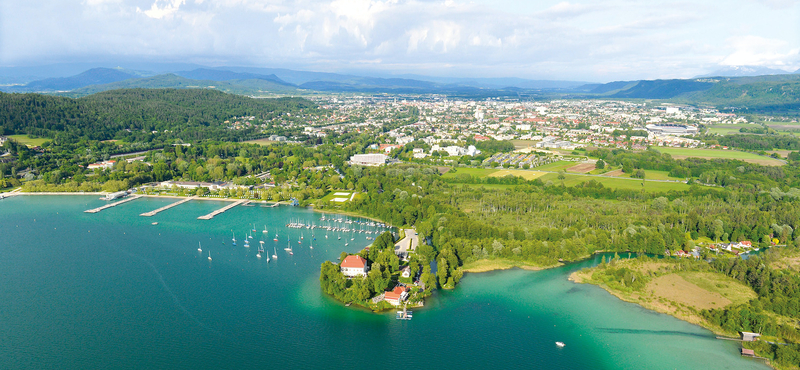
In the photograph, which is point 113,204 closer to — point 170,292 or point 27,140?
point 170,292

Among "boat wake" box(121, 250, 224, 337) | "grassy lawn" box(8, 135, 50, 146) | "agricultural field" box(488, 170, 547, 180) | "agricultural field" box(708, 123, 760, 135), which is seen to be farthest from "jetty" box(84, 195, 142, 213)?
"agricultural field" box(708, 123, 760, 135)

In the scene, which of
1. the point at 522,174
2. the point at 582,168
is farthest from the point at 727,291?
the point at 582,168

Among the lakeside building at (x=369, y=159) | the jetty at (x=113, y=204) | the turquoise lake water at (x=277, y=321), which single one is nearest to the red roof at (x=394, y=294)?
the turquoise lake water at (x=277, y=321)

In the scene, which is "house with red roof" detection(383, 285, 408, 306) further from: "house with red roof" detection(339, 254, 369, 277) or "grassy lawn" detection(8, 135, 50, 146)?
"grassy lawn" detection(8, 135, 50, 146)

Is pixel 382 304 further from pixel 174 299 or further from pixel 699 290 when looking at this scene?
pixel 699 290

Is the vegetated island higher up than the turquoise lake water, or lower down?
higher up

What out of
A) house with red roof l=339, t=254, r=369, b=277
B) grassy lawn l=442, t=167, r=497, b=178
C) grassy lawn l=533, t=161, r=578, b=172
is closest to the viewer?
house with red roof l=339, t=254, r=369, b=277

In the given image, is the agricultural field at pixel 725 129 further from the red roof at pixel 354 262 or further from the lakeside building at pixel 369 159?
the red roof at pixel 354 262
